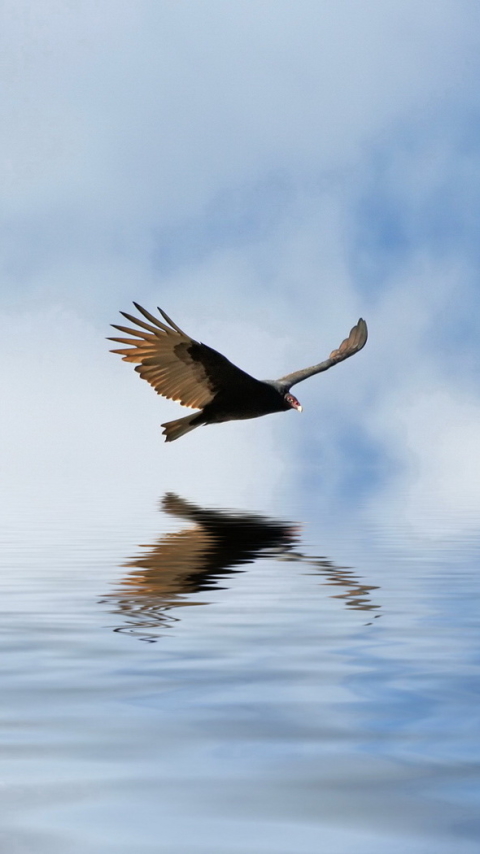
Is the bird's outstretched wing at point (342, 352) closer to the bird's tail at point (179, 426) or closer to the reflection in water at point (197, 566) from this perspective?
the bird's tail at point (179, 426)

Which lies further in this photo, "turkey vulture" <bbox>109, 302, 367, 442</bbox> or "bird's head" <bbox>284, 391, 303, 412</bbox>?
"bird's head" <bbox>284, 391, 303, 412</bbox>

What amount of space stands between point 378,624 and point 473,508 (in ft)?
61.2

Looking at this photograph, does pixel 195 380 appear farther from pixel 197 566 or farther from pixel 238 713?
pixel 238 713

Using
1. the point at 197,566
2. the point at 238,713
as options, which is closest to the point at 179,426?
the point at 197,566

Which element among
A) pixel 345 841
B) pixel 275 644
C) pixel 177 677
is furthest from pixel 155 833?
pixel 275 644

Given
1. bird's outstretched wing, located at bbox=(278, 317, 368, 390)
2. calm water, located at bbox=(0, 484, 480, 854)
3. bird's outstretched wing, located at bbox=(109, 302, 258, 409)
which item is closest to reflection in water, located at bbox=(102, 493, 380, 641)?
calm water, located at bbox=(0, 484, 480, 854)

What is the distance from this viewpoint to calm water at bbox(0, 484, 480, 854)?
3.41 metres

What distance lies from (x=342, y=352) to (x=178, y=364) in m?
8.59

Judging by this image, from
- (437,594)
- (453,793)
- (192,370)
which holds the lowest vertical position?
(453,793)

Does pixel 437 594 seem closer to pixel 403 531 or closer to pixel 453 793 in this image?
pixel 453 793

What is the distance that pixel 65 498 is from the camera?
2880 cm

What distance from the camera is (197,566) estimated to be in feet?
35.3

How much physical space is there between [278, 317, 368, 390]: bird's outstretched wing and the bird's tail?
2.86m

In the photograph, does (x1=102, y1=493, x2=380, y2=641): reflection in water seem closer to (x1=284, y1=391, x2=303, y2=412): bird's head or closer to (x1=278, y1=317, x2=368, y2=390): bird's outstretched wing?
(x1=284, y1=391, x2=303, y2=412): bird's head
